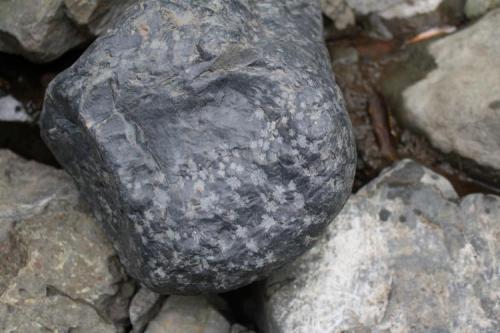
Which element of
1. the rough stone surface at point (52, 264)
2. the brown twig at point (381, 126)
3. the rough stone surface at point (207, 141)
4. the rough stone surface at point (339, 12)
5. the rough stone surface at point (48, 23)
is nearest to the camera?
the rough stone surface at point (207, 141)

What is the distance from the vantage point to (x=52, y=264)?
2426 mm

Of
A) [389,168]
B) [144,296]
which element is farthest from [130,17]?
[389,168]

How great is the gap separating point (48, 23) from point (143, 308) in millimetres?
1353

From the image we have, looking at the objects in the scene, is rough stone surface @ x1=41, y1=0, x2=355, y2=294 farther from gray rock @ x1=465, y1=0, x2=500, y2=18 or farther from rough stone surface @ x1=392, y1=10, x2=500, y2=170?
gray rock @ x1=465, y1=0, x2=500, y2=18

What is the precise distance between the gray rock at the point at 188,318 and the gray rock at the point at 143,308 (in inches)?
1.4

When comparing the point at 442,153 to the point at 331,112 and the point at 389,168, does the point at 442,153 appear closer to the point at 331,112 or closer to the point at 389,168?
the point at 389,168

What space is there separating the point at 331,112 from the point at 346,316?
84cm

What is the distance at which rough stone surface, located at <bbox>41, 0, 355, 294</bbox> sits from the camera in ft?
6.72

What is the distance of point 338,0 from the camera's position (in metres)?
3.20

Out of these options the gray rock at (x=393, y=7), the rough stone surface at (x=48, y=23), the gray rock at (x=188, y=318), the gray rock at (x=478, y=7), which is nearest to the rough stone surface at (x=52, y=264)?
the gray rock at (x=188, y=318)

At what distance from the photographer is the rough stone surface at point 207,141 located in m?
2.05

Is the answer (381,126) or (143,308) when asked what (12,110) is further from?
(381,126)

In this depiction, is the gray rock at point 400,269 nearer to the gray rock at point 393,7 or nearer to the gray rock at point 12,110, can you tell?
the gray rock at point 393,7

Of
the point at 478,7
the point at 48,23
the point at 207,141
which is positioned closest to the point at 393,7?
the point at 478,7
